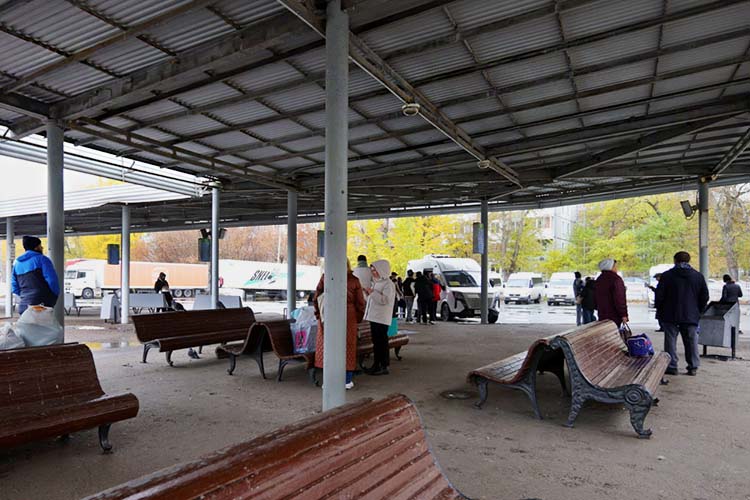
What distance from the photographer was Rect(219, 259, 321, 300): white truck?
40781 millimetres

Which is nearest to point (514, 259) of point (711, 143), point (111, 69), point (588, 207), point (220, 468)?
point (588, 207)

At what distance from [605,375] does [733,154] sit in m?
9.02

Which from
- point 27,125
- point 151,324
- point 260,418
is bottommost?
point 260,418

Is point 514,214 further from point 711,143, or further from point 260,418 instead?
point 260,418

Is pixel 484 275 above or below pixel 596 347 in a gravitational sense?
above

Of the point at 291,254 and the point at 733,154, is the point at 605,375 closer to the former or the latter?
the point at 733,154

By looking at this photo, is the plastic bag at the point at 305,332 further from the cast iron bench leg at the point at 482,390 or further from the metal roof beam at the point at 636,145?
the metal roof beam at the point at 636,145

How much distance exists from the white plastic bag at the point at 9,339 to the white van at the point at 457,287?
1361 centimetres

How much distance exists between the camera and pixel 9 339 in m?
5.20

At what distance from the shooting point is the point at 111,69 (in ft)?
22.9

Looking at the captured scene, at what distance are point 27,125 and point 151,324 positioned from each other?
4.19 meters

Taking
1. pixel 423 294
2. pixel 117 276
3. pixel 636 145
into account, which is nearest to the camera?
pixel 636 145

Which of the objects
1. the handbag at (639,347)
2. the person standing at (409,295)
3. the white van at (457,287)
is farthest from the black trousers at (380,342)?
the white van at (457,287)

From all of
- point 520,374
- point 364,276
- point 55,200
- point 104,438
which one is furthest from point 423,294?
point 104,438
